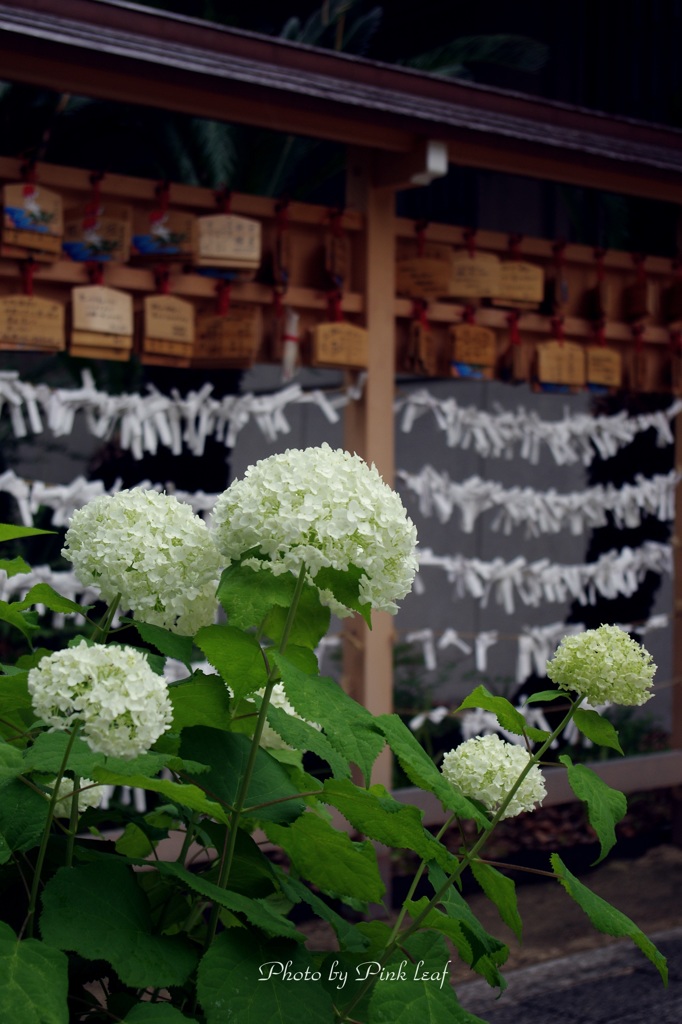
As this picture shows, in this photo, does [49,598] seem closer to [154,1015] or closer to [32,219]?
[154,1015]

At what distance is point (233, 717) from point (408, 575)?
0.92 ft

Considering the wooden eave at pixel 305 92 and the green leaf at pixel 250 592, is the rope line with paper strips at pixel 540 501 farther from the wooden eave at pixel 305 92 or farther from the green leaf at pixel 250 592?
the green leaf at pixel 250 592

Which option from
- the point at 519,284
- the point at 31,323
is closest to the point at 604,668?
the point at 31,323

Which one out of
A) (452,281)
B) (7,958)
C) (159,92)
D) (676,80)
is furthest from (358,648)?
(676,80)

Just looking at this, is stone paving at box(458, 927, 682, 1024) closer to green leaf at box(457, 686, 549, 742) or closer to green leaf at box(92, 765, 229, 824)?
green leaf at box(457, 686, 549, 742)

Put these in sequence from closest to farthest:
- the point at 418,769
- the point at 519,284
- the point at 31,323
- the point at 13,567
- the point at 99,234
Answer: the point at 418,769 < the point at 13,567 < the point at 31,323 < the point at 99,234 < the point at 519,284

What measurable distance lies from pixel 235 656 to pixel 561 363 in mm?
3815

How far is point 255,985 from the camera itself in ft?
3.55

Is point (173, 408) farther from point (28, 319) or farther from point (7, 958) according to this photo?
point (7, 958)

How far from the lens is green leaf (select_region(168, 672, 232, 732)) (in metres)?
1.22

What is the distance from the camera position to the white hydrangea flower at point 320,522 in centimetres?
115

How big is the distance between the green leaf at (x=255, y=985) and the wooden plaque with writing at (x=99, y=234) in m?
3.00

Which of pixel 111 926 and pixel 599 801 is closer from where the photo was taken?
pixel 111 926

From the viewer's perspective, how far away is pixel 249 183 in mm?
6898
